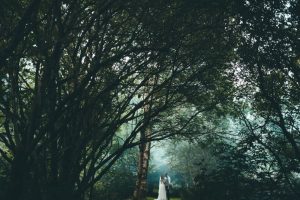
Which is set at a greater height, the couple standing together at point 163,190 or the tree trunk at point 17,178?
the couple standing together at point 163,190

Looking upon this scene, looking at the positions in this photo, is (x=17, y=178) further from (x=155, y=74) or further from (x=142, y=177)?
(x=142, y=177)

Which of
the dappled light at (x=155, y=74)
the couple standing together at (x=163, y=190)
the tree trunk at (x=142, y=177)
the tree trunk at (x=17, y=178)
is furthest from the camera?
the couple standing together at (x=163, y=190)

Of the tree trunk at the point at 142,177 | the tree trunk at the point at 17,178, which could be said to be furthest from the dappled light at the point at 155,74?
the tree trunk at the point at 142,177

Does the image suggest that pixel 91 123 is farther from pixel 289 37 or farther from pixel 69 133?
pixel 289 37

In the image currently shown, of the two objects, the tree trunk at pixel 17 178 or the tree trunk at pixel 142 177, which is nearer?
the tree trunk at pixel 17 178

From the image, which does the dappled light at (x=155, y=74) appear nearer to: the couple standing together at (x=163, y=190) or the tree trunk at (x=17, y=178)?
the tree trunk at (x=17, y=178)

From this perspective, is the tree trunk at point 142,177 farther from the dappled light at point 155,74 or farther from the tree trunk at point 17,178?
the tree trunk at point 17,178

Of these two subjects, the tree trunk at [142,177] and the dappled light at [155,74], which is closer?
the dappled light at [155,74]

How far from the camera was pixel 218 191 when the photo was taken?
38.6 ft

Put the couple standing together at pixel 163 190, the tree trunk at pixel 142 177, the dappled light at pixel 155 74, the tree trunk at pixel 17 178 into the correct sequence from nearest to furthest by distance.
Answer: the tree trunk at pixel 17 178
the dappled light at pixel 155 74
the tree trunk at pixel 142 177
the couple standing together at pixel 163 190

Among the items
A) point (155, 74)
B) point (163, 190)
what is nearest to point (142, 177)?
point (163, 190)

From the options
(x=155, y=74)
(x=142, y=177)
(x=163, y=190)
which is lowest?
(x=163, y=190)

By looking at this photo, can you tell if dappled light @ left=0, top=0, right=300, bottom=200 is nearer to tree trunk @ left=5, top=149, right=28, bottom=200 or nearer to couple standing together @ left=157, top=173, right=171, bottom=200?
tree trunk @ left=5, top=149, right=28, bottom=200

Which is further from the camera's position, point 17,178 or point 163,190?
point 163,190
